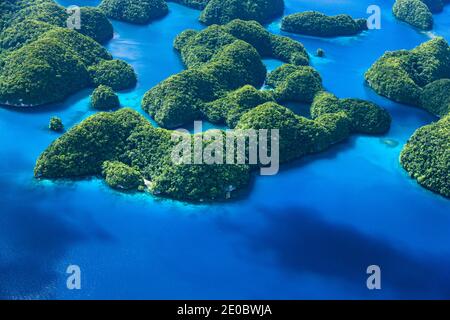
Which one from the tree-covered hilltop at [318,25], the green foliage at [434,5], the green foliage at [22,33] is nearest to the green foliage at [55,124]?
the green foliage at [22,33]

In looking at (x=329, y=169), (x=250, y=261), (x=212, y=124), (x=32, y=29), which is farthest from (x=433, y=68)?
(x=32, y=29)

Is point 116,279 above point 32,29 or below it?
below

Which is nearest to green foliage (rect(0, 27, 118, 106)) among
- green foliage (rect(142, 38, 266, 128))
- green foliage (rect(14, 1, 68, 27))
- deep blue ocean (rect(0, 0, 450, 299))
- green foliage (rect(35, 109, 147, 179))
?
deep blue ocean (rect(0, 0, 450, 299))

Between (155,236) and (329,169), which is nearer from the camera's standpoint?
(155,236)

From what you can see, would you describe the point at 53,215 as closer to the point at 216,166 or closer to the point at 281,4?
the point at 216,166

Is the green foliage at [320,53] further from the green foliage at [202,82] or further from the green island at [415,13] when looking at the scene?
the green island at [415,13]

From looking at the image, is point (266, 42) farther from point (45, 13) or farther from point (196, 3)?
point (45, 13)
